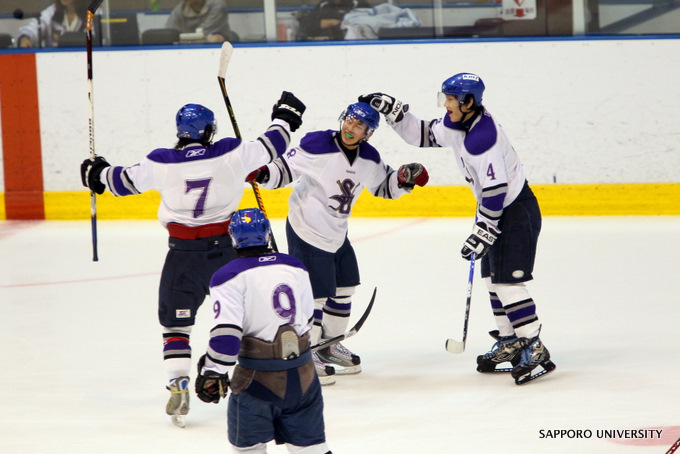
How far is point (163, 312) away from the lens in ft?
11.8

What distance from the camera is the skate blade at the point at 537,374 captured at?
12.7 ft

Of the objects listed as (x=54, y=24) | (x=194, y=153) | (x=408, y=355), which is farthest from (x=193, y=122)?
(x=54, y=24)

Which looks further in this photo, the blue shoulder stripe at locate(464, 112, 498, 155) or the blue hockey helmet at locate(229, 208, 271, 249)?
the blue shoulder stripe at locate(464, 112, 498, 155)

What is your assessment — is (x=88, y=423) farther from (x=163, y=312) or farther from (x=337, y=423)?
(x=337, y=423)

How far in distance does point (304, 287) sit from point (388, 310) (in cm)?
253

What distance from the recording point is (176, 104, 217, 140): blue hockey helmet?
11.6 feet

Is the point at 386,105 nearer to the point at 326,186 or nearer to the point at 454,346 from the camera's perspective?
the point at 326,186

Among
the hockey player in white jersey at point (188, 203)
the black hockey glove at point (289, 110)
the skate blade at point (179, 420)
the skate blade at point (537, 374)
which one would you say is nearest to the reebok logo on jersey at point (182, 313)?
the hockey player in white jersey at point (188, 203)

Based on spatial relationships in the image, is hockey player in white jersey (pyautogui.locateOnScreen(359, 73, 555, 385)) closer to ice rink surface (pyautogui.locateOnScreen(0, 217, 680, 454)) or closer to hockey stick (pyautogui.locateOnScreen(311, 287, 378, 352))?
ice rink surface (pyautogui.locateOnScreen(0, 217, 680, 454))

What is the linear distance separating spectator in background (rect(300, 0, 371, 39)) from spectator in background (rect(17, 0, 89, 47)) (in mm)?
1840

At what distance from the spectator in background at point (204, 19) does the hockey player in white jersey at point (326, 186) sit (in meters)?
4.05

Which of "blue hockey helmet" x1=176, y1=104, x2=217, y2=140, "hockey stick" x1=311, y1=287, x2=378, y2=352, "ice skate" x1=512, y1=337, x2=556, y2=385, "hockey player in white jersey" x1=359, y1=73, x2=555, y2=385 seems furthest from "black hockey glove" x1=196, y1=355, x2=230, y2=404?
"ice skate" x1=512, y1=337, x2=556, y2=385

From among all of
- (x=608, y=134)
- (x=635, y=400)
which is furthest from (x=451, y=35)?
(x=635, y=400)

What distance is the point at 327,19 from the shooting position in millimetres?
7801
